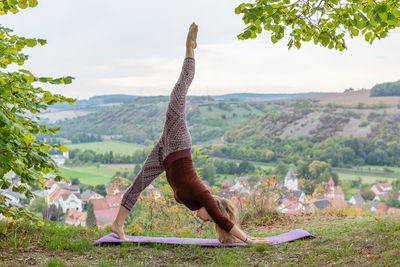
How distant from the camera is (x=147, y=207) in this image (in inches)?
276

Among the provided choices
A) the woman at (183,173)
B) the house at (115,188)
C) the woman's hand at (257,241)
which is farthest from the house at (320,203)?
the house at (115,188)

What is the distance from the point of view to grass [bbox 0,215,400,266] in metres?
3.41

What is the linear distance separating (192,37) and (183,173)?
4.70ft

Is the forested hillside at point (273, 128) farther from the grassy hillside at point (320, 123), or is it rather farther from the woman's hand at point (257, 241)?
the woman's hand at point (257, 241)

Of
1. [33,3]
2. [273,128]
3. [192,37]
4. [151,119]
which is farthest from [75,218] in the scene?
[273,128]

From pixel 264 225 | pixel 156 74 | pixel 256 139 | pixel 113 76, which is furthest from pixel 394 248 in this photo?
pixel 113 76

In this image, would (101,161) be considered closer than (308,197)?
No

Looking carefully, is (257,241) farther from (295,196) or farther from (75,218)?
(75,218)

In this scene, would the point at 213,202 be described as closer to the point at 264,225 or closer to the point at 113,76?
the point at 264,225

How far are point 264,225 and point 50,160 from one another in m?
3.41

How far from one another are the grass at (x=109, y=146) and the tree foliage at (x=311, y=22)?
17109 mm

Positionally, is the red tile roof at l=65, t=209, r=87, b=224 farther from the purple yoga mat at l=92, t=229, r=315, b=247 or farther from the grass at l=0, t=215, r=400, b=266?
the purple yoga mat at l=92, t=229, r=315, b=247

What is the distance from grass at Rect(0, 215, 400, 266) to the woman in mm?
238

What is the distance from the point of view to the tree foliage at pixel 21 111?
10.3 feet
